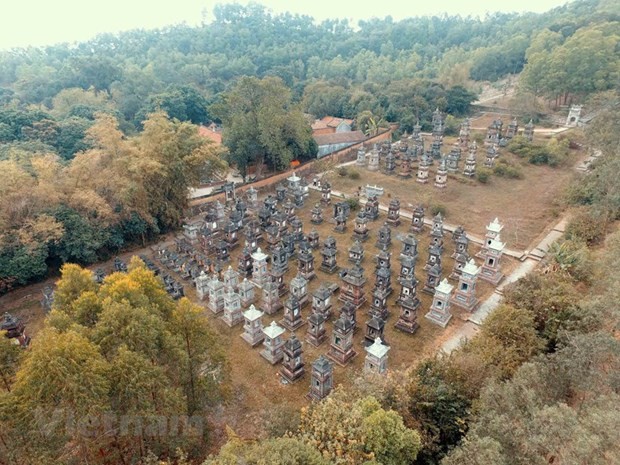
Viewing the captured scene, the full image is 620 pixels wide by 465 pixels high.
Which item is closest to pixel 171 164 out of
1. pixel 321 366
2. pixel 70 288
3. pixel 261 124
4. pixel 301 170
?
pixel 261 124

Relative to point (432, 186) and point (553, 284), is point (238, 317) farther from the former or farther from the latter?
point (432, 186)

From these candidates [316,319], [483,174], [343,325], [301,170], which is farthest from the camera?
[301,170]

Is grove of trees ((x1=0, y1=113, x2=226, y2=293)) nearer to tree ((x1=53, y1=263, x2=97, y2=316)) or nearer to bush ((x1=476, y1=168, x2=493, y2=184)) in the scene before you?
tree ((x1=53, y1=263, x2=97, y2=316))

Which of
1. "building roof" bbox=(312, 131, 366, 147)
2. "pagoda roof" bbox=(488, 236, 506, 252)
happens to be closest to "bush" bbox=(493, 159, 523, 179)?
"building roof" bbox=(312, 131, 366, 147)

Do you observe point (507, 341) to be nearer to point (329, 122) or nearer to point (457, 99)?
point (329, 122)

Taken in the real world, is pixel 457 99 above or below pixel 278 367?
above

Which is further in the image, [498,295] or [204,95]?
[204,95]
